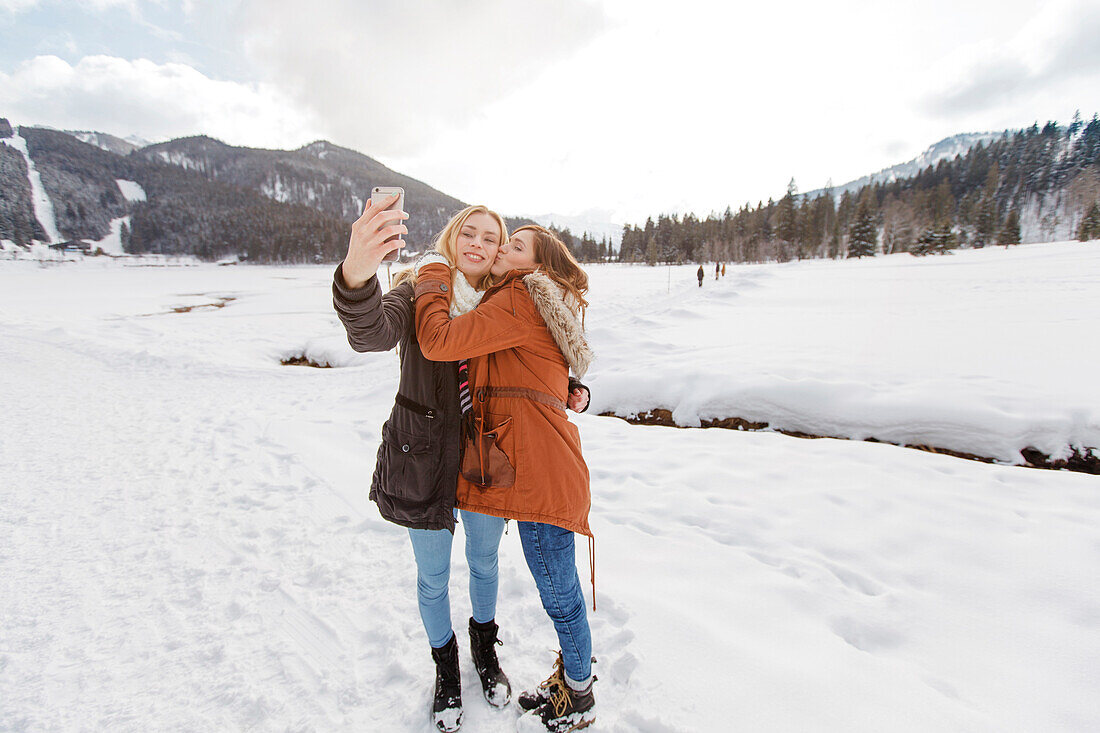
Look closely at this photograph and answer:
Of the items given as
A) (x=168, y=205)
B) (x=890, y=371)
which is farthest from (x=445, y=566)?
(x=168, y=205)

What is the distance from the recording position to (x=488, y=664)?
2111mm

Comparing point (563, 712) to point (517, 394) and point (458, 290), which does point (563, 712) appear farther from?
point (458, 290)

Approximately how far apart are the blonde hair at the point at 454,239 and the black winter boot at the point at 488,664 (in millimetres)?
1680

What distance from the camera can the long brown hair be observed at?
1.80m

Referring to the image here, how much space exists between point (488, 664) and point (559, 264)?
1984mm

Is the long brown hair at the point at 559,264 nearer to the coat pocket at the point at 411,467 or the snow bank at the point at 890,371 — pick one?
the coat pocket at the point at 411,467

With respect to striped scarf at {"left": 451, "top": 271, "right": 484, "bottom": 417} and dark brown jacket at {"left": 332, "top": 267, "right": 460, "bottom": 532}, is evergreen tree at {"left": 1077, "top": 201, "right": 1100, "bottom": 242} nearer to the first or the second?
striped scarf at {"left": 451, "top": 271, "right": 484, "bottom": 417}

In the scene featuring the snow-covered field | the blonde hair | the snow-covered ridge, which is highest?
the snow-covered ridge

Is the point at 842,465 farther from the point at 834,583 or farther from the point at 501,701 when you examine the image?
the point at 501,701

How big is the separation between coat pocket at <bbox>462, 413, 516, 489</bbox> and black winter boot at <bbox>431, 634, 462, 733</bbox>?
0.92m

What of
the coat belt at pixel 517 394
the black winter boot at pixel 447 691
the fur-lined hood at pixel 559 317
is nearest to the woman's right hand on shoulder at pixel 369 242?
the fur-lined hood at pixel 559 317

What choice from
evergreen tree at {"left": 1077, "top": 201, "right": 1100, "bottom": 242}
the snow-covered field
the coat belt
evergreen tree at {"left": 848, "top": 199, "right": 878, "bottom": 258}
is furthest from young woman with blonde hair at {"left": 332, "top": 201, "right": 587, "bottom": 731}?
evergreen tree at {"left": 1077, "top": 201, "right": 1100, "bottom": 242}

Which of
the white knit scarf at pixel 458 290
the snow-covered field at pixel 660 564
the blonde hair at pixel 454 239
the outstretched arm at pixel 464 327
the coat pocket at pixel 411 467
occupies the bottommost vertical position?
the snow-covered field at pixel 660 564

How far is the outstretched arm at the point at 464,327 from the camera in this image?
1538 millimetres
